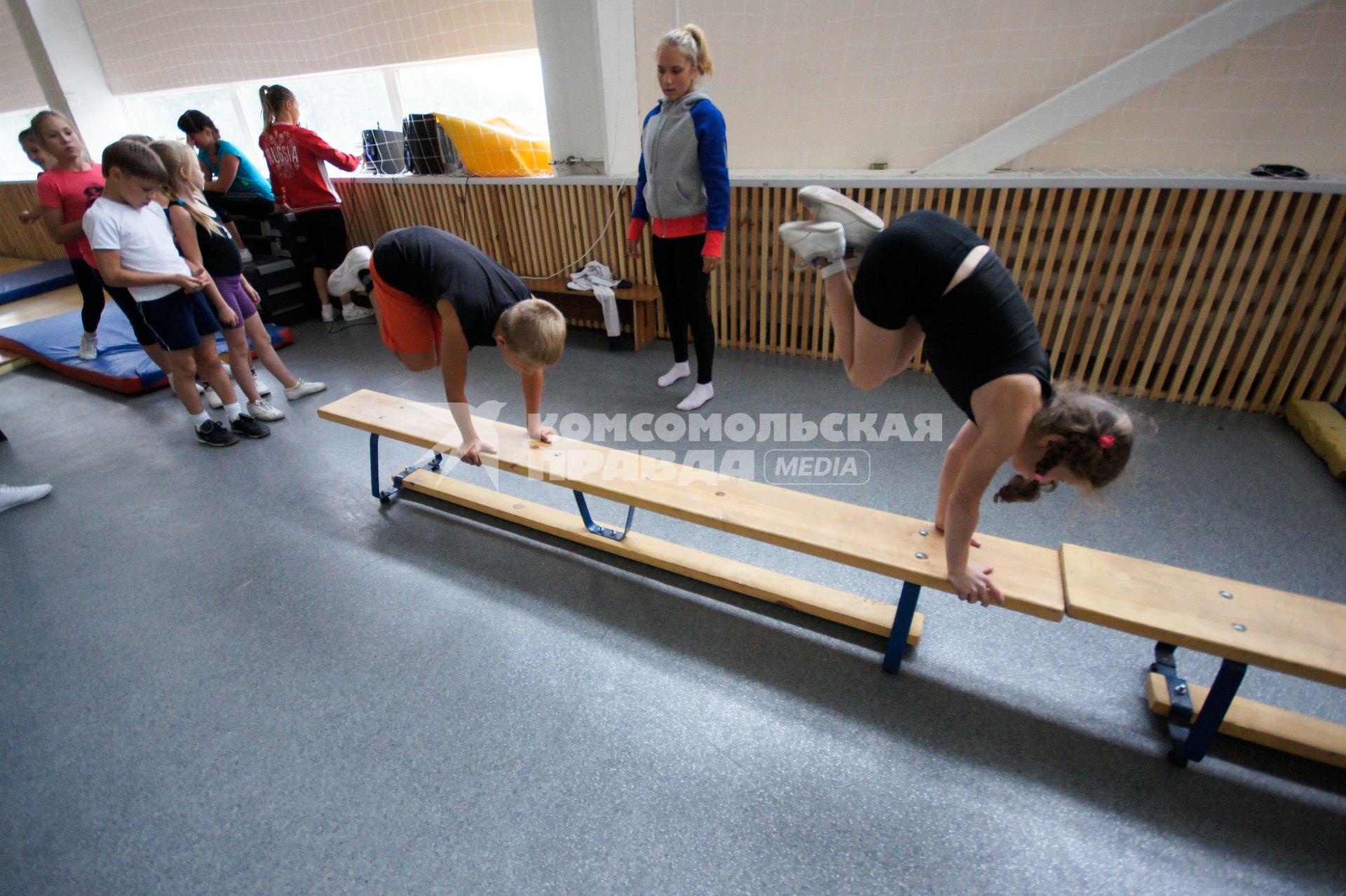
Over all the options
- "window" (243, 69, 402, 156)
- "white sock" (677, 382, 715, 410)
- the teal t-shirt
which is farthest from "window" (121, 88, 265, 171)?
"white sock" (677, 382, 715, 410)

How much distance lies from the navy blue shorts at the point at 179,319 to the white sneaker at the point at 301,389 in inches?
24.7

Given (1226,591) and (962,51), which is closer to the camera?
(1226,591)

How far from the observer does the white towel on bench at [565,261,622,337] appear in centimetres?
377

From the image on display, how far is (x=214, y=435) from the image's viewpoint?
9.66 ft

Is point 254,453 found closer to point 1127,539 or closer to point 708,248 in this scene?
point 708,248

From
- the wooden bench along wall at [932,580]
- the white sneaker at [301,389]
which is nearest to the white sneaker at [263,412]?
the white sneaker at [301,389]

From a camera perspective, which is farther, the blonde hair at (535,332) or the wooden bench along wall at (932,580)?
the blonde hair at (535,332)

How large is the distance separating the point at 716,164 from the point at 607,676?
2149 mm

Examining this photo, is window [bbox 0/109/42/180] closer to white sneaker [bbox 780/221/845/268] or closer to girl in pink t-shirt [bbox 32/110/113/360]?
girl in pink t-shirt [bbox 32/110/113/360]

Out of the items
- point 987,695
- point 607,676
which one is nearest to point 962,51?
point 987,695

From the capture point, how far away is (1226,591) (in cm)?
134

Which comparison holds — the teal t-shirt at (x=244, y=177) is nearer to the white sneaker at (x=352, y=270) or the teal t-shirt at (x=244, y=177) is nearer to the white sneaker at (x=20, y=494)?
the white sneaker at (x=352, y=270)

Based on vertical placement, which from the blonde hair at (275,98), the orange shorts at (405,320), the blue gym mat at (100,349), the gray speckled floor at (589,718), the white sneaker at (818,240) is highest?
the blonde hair at (275,98)

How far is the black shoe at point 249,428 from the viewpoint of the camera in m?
3.00
